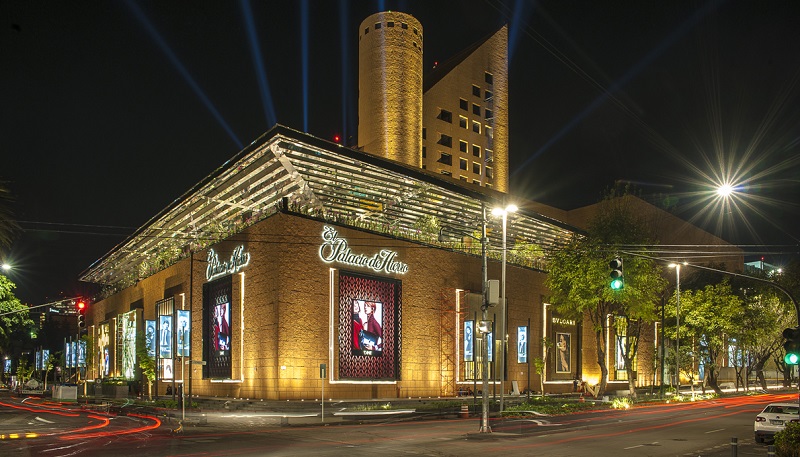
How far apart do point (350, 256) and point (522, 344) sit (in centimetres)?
1870

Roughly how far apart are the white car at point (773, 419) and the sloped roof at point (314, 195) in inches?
844

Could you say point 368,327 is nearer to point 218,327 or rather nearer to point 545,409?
point 218,327

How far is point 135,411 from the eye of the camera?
4366 cm

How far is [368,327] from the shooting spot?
4722cm

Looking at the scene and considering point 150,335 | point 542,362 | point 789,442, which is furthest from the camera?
point 150,335

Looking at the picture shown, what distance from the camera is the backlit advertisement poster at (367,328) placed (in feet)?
153

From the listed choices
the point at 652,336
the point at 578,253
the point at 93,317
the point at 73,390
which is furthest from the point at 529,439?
the point at 93,317

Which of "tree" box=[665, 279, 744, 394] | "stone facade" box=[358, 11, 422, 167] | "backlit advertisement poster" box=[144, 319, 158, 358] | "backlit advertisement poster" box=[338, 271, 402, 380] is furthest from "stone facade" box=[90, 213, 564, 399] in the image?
"stone facade" box=[358, 11, 422, 167]

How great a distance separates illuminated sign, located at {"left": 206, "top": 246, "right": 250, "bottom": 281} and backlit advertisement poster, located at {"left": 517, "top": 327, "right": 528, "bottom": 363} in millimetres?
23378

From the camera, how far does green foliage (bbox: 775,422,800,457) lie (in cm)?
1573

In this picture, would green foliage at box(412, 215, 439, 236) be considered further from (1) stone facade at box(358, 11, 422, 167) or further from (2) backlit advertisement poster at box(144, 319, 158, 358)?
(1) stone facade at box(358, 11, 422, 167)

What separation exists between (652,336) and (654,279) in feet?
95.1

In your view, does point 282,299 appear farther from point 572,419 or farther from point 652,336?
point 652,336

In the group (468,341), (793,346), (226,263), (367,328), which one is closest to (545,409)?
(468,341)
